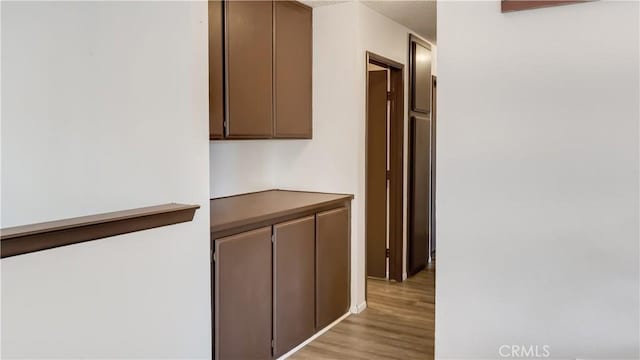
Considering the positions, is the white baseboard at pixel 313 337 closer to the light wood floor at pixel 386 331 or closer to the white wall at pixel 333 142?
the light wood floor at pixel 386 331

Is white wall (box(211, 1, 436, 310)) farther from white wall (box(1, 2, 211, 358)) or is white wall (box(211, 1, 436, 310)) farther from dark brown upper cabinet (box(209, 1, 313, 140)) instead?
white wall (box(1, 2, 211, 358))

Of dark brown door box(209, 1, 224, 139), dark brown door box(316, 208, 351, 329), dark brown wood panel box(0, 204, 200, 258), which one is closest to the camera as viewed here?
dark brown wood panel box(0, 204, 200, 258)

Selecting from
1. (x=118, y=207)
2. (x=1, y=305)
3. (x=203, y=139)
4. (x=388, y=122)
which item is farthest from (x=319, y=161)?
(x=1, y=305)

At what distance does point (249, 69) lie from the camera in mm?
3080

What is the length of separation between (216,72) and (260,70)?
1.42 ft

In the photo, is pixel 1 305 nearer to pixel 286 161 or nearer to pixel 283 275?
pixel 283 275

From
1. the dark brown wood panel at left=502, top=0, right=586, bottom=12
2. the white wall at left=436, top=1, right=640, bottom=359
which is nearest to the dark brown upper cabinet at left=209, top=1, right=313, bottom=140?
the white wall at left=436, top=1, right=640, bottom=359

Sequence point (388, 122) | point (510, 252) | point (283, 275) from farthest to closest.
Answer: point (388, 122)
point (283, 275)
point (510, 252)

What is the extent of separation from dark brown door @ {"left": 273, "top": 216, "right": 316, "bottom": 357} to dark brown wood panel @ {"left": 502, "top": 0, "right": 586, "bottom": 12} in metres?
1.70

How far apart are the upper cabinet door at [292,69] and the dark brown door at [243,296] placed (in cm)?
97

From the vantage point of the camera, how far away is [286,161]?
395 centimetres

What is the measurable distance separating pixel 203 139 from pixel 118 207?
1.70 feet

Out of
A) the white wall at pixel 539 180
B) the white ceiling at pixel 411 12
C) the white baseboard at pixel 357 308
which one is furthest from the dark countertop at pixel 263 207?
the white ceiling at pixel 411 12

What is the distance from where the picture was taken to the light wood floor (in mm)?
3115
